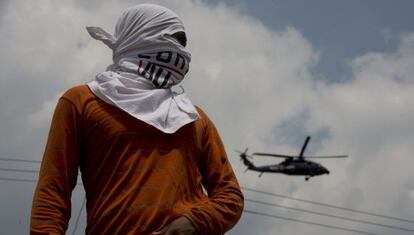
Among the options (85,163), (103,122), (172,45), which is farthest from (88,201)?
(172,45)

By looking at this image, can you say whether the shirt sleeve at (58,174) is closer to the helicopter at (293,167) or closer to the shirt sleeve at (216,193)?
the shirt sleeve at (216,193)

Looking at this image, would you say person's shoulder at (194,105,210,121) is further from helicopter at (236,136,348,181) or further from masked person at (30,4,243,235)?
helicopter at (236,136,348,181)

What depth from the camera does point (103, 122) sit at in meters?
1.89

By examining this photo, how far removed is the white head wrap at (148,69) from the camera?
1.91 m


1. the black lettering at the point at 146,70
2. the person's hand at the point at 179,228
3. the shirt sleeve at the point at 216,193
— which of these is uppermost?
the black lettering at the point at 146,70

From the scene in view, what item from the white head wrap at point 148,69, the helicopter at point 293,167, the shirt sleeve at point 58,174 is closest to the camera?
the shirt sleeve at point 58,174

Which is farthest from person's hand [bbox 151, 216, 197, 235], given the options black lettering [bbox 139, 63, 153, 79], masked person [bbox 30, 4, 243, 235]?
black lettering [bbox 139, 63, 153, 79]

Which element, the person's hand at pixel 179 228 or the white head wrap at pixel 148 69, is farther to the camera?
the white head wrap at pixel 148 69

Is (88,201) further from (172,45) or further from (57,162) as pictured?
(172,45)

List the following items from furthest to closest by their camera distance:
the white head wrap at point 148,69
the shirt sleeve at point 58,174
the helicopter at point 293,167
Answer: the helicopter at point 293,167
the white head wrap at point 148,69
the shirt sleeve at point 58,174

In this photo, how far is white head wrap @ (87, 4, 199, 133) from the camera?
191cm

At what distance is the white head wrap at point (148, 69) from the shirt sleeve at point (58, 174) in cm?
12

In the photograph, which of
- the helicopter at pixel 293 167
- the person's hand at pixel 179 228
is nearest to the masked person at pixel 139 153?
the person's hand at pixel 179 228

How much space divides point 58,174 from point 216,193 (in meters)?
0.46
